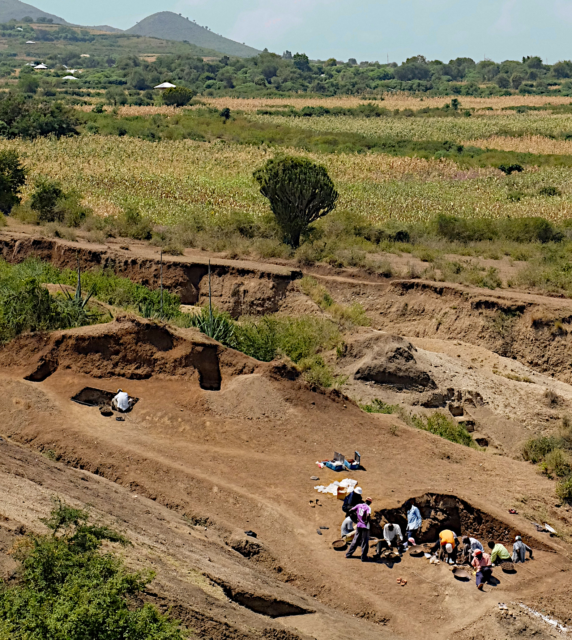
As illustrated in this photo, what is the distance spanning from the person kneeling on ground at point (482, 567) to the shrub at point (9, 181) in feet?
86.5

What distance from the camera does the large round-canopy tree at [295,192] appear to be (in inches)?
1150

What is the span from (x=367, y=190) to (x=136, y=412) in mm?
28297

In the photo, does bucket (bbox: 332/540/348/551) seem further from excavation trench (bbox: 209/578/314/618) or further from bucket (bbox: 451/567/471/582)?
excavation trench (bbox: 209/578/314/618)

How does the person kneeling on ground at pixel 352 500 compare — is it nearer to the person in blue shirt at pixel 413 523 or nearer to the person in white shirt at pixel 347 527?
the person in white shirt at pixel 347 527

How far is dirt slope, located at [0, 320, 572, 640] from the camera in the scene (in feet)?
33.6

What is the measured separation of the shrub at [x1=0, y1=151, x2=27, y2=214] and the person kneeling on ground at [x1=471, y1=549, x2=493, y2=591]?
2636 centimetres

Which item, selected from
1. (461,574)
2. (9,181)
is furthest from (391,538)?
(9,181)

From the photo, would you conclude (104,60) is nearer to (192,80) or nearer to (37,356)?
(192,80)

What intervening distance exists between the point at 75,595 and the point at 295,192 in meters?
23.2

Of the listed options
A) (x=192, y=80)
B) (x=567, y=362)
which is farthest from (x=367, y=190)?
(x=192, y=80)

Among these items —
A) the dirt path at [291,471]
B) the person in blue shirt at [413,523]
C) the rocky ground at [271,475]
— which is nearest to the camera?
the rocky ground at [271,475]

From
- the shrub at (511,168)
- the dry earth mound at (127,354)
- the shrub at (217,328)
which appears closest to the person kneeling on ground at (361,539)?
the dry earth mound at (127,354)

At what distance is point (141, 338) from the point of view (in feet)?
51.5

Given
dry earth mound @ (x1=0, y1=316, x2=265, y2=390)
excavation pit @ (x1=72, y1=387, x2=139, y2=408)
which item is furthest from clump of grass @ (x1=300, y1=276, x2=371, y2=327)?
excavation pit @ (x1=72, y1=387, x2=139, y2=408)
